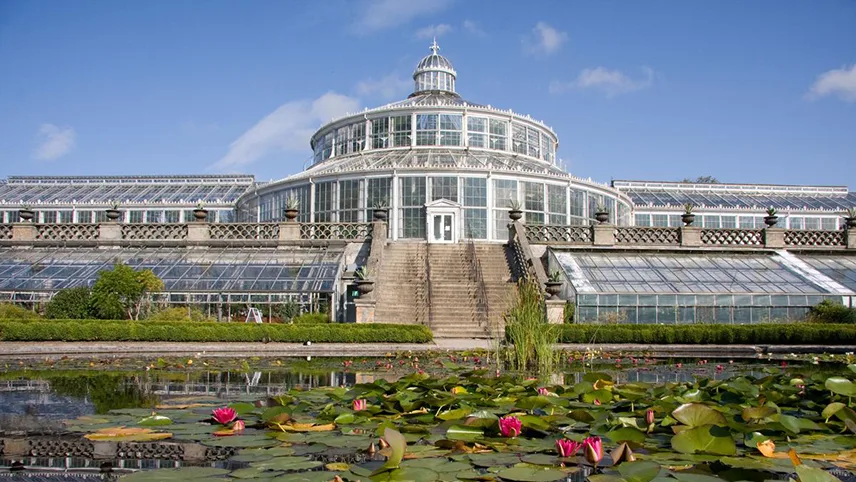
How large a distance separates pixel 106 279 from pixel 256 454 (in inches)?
772

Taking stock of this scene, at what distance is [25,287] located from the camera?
25906 millimetres

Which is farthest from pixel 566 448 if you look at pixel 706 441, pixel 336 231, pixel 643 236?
pixel 643 236

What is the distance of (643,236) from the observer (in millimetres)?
30000

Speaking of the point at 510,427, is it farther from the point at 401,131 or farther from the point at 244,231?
the point at 401,131

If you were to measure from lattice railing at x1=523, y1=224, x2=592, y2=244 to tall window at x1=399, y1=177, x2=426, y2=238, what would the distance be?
21.2 feet

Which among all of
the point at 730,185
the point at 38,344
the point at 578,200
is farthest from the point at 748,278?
the point at 730,185

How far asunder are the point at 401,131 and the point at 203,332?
23793 millimetres

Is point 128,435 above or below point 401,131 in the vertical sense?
below

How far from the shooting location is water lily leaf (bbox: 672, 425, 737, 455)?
5.28 meters

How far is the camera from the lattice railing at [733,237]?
30453 millimetres

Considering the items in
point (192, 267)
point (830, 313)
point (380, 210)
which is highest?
point (380, 210)

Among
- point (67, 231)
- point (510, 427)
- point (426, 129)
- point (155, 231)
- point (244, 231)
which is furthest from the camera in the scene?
point (426, 129)

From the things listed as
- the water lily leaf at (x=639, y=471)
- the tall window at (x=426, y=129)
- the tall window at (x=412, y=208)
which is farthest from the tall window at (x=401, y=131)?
the water lily leaf at (x=639, y=471)

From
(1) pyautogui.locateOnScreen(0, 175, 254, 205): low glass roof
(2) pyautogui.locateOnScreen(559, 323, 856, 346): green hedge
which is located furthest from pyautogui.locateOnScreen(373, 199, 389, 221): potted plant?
(1) pyautogui.locateOnScreen(0, 175, 254, 205): low glass roof
